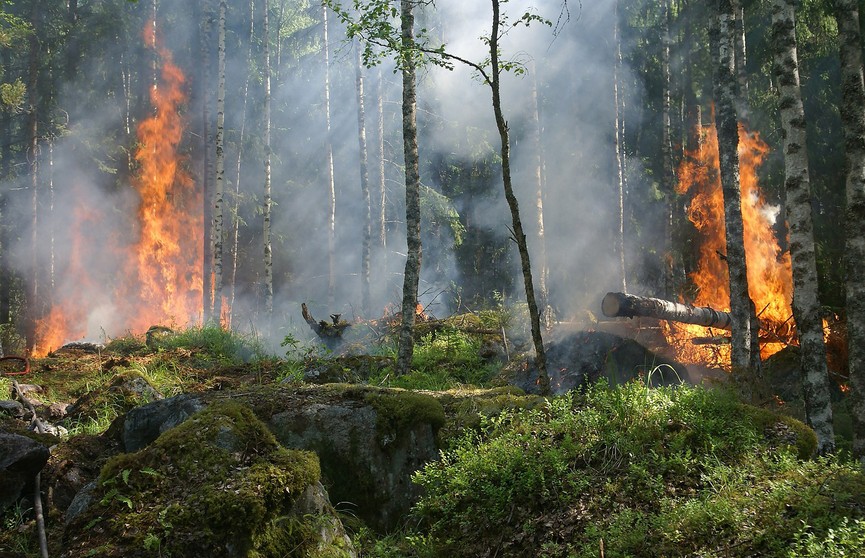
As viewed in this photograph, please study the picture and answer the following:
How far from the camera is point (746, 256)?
15711 mm

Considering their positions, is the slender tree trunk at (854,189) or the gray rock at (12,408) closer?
the slender tree trunk at (854,189)

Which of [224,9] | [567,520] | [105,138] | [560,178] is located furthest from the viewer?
[560,178]

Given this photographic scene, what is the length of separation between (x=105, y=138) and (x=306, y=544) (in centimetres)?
2480

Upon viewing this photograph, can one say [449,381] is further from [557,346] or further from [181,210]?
[181,210]

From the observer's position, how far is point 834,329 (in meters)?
11.8

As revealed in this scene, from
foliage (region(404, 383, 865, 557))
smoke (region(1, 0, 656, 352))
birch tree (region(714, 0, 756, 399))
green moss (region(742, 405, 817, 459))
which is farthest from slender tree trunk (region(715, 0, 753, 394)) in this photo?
smoke (region(1, 0, 656, 352))

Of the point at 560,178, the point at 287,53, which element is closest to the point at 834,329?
the point at 560,178

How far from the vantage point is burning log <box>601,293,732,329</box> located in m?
11.7

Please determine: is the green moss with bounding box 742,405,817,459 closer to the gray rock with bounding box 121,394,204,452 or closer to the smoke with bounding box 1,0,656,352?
the gray rock with bounding box 121,394,204,452

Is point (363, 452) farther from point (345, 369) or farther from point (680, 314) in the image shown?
point (680, 314)

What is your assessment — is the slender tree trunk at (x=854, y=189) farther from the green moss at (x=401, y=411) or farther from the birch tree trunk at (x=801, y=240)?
the green moss at (x=401, y=411)

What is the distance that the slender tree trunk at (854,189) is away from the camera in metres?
7.18

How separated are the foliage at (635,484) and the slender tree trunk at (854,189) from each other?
2.97 metres

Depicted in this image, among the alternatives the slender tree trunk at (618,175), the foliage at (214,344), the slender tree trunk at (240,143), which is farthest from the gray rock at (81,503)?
the slender tree trunk at (240,143)
